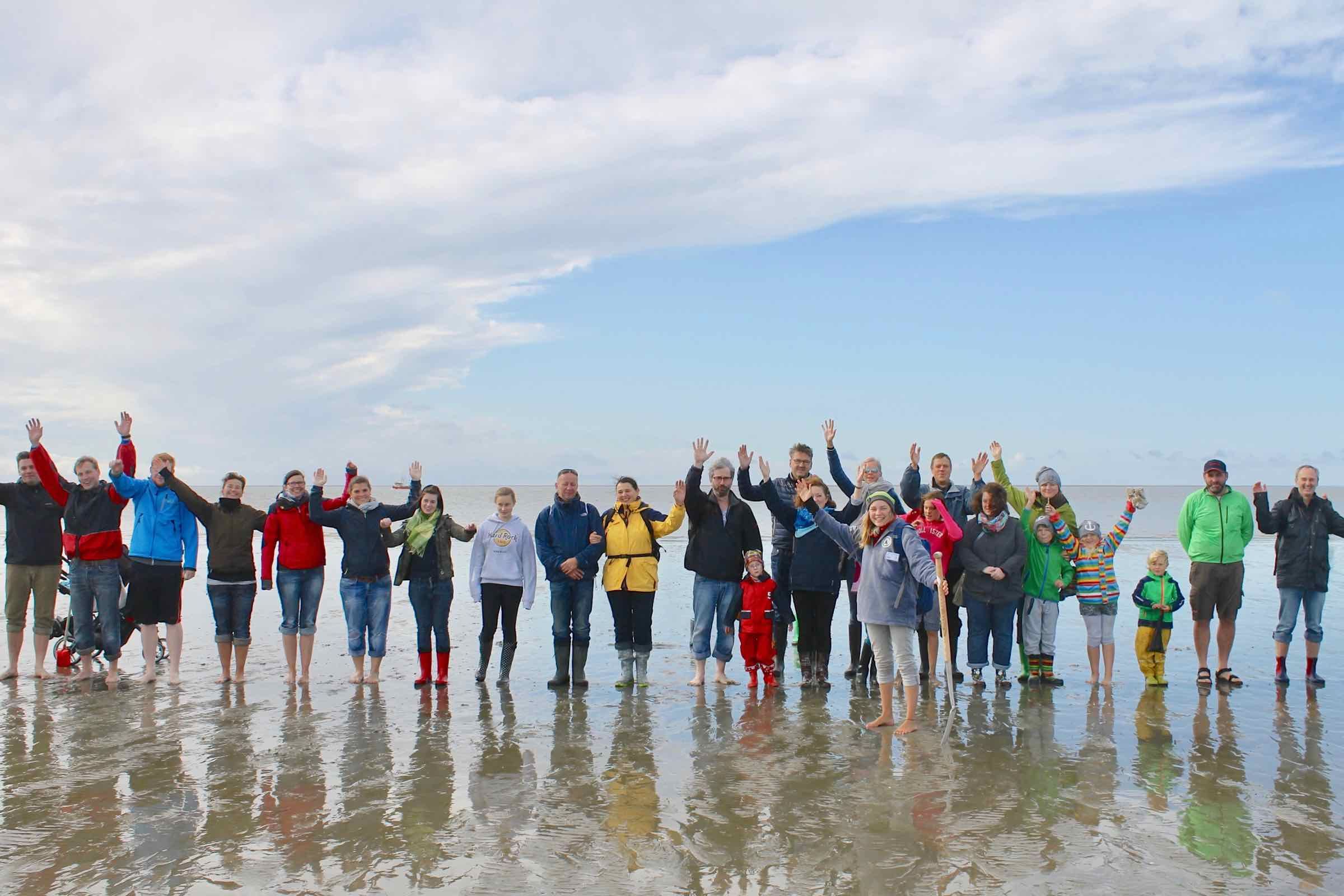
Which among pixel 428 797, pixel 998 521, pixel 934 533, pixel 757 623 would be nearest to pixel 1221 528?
pixel 998 521

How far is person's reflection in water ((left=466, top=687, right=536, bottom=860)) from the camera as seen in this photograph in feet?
16.3

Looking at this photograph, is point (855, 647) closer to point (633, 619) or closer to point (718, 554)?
point (718, 554)

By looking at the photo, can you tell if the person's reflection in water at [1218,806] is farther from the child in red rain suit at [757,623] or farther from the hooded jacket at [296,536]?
the hooded jacket at [296,536]

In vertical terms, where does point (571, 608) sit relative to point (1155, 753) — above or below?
above

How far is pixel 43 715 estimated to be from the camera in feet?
26.0

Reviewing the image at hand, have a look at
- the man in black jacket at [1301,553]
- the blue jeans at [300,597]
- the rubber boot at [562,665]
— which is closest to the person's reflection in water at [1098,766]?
the man in black jacket at [1301,553]

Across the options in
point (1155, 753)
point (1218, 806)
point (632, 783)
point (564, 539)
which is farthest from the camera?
point (564, 539)

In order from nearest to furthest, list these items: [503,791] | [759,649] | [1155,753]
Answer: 1. [503,791]
2. [1155,753]
3. [759,649]

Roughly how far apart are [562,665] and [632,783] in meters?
3.20

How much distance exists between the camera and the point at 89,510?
30.4 feet

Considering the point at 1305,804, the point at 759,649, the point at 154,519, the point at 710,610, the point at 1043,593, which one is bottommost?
the point at 1305,804

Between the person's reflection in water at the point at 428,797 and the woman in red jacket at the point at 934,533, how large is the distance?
434 cm

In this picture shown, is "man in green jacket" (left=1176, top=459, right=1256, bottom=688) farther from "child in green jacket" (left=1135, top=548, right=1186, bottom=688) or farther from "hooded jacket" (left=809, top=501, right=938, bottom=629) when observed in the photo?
"hooded jacket" (left=809, top=501, right=938, bottom=629)

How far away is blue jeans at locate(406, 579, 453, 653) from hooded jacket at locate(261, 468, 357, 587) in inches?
37.9
